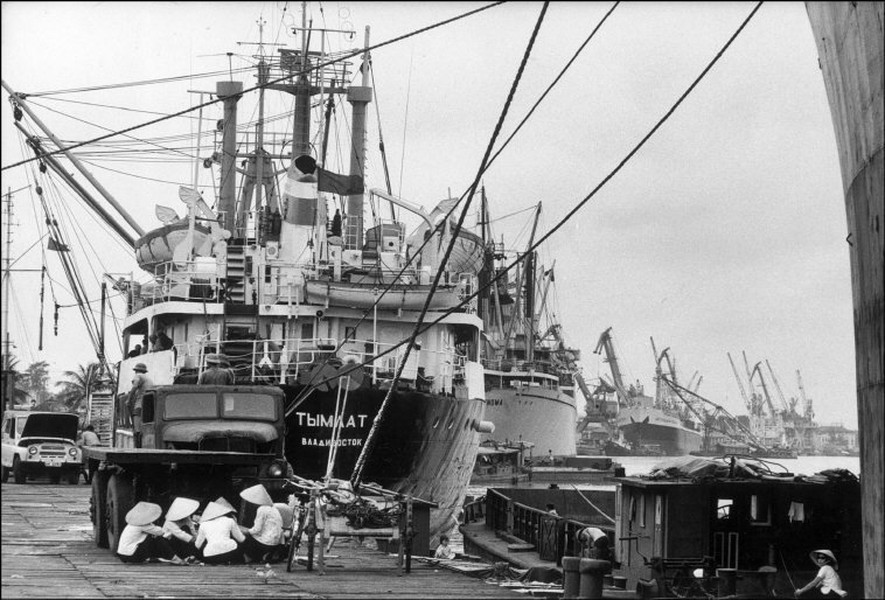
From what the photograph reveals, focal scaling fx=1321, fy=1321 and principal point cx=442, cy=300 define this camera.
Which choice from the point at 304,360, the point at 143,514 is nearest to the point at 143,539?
the point at 143,514

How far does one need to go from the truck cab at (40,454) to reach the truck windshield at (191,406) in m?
16.0

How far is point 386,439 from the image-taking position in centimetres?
3344

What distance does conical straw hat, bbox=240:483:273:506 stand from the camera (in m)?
20.0

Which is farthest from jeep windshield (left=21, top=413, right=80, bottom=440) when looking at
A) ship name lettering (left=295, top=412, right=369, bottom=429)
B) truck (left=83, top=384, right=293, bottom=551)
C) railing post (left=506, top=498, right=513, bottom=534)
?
railing post (left=506, top=498, right=513, bottom=534)

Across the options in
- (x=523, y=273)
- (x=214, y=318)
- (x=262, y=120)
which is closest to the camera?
(x=214, y=318)

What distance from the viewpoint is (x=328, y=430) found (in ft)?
106

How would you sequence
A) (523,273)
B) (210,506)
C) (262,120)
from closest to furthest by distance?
1. (210,506)
2. (262,120)
3. (523,273)

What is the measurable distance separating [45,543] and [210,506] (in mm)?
3983

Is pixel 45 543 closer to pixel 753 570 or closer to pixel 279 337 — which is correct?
pixel 753 570

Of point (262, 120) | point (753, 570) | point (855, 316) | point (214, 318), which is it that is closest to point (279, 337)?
point (214, 318)

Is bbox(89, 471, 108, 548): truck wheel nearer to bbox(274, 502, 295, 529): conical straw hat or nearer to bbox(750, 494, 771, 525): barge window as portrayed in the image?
bbox(274, 502, 295, 529): conical straw hat

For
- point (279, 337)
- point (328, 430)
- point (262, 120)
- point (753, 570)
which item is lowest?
point (753, 570)

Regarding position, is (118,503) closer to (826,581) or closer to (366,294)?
(826,581)

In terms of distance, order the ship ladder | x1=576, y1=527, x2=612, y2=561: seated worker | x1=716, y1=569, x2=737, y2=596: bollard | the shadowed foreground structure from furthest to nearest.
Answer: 1. the ship ladder
2. x1=716, y1=569, x2=737, y2=596: bollard
3. x1=576, y1=527, x2=612, y2=561: seated worker
4. the shadowed foreground structure
